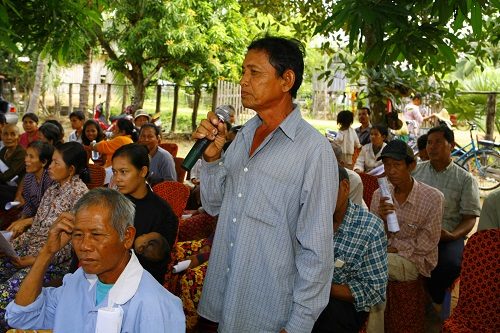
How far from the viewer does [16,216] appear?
18.2 ft

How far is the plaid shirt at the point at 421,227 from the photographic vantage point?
13.7ft

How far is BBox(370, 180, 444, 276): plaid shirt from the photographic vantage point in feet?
13.7

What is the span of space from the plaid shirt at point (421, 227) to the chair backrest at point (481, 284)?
74 centimetres

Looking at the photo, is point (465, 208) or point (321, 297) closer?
point (321, 297)

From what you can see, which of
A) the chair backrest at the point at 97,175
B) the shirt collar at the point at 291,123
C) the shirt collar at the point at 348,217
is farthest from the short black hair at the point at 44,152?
the shirt collar at the point at 291,123

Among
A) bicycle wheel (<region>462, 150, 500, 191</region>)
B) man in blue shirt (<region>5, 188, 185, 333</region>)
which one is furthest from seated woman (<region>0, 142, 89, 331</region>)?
bicycle wheel (<region>462, 150, 500, 191</region>)

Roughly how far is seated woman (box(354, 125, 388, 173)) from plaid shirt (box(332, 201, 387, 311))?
4125mm

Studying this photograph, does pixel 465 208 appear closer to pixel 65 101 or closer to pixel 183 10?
pixel 183 10

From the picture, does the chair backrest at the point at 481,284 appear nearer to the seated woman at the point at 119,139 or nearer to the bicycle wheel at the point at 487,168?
the seated woman at the point at 119,139

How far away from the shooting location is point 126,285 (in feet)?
7.03

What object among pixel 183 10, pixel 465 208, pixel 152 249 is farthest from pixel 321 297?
pixel 183 10

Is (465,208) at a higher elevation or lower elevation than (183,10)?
lower

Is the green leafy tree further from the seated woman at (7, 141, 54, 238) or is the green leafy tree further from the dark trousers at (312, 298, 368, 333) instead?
the dark trousers at (312, 298, 368, 333)

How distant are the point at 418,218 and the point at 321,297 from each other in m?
2.23
